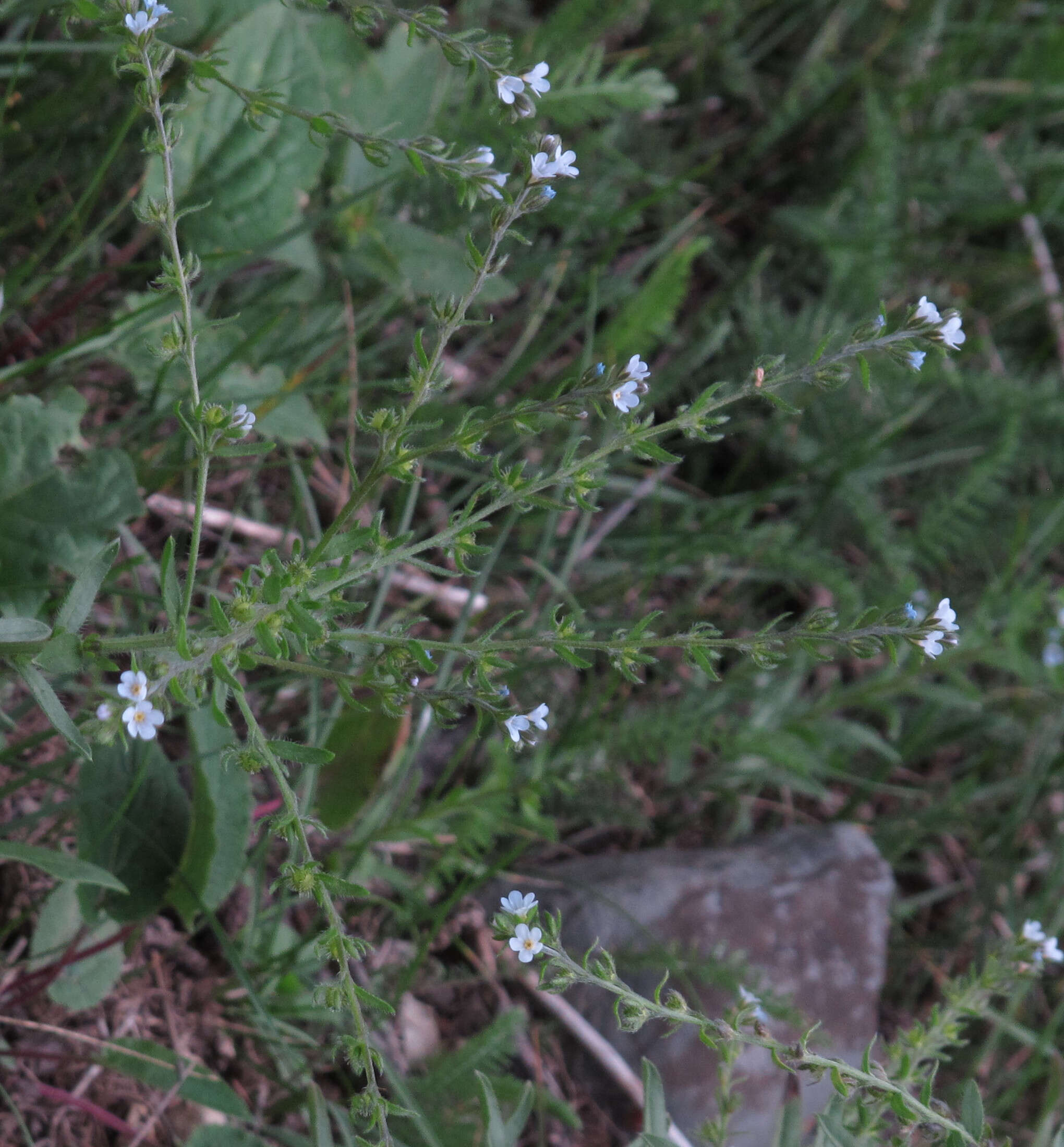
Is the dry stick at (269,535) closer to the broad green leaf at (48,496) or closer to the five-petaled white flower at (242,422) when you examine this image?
the broad green leaf at (48,496)

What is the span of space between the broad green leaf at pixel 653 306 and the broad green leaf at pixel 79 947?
204 centimetres

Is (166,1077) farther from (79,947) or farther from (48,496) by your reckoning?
(48,496)

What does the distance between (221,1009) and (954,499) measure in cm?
265

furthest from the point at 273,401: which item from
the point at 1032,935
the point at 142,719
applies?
the point at 1032,935

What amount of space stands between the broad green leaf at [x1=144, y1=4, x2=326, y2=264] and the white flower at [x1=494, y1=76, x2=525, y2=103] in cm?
127

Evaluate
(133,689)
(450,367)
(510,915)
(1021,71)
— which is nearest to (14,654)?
(133,689)

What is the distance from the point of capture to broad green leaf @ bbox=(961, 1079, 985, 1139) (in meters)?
1.67

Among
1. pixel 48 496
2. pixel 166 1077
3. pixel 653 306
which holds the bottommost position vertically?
pixel 166 1077

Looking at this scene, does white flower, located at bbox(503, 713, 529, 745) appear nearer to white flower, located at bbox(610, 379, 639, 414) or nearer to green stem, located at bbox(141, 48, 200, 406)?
white flower, located at bbox(610, 379, 639, 414)

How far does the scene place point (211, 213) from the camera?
8.82 feet

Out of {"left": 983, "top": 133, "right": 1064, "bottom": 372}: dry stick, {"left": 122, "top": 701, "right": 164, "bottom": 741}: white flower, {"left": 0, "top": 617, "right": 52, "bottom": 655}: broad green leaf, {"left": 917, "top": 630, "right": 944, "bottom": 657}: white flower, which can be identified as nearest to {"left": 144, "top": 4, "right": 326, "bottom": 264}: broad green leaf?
{"left": 0, "top": 617, "right": 52, "bottom": 655}: broad green leaf

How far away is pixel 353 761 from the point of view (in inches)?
97.7

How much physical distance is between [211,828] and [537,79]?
1432mm

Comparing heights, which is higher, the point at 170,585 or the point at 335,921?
the point at 170,585
